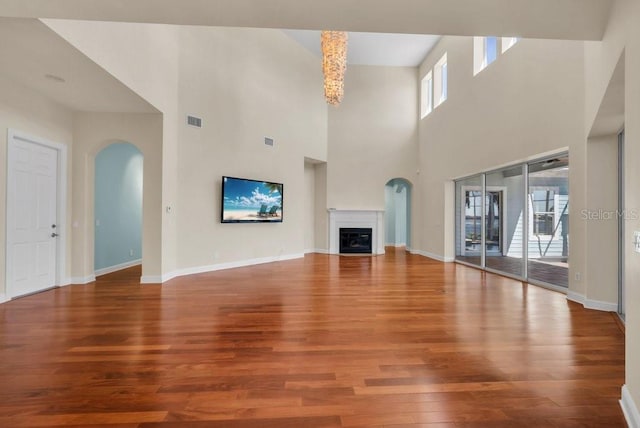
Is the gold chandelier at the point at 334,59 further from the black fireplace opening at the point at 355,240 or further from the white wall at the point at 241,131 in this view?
the black fireplace opening at the point at 355,240

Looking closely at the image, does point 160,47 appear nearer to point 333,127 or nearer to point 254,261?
point 254,261

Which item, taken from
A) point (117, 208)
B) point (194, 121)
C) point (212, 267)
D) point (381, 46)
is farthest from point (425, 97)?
point (117, 208)

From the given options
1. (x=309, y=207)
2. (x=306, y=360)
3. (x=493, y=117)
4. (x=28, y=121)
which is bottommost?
(x=306, y=360)

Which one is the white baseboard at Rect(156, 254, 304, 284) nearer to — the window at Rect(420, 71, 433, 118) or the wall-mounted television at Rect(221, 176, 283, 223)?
the wall-mounted television at Rect(221, 176, 283, 223)

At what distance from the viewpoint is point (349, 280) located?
5.99m

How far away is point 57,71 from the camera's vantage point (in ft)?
12.8

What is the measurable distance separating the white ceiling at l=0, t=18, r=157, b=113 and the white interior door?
860 mm

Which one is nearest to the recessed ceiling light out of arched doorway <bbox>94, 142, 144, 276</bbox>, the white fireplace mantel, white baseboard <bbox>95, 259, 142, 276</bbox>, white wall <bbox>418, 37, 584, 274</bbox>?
arched doorway <bbox>94, 142, 144, 276</bbox>

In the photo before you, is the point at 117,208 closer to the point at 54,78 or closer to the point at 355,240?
the point at 54,78

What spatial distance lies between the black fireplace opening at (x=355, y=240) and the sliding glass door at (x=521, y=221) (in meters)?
3.11

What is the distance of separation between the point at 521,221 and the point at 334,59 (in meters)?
5.14

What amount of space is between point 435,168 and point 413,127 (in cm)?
207

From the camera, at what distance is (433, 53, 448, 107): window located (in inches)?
355

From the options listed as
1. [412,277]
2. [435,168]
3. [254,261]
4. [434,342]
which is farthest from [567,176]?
[254,261]
